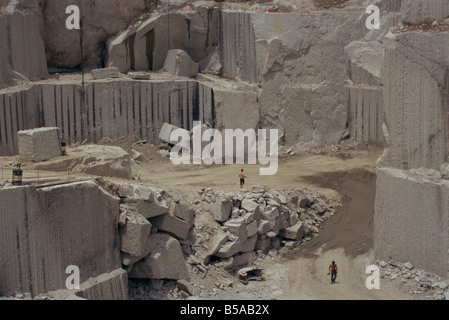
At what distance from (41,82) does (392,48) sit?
521 inches

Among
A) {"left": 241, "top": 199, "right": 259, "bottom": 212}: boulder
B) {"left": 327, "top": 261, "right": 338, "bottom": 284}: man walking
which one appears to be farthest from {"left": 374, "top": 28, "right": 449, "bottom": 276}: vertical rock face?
{"left": 241, "top": 199, "right": 259, "bottom": 212}: boulder

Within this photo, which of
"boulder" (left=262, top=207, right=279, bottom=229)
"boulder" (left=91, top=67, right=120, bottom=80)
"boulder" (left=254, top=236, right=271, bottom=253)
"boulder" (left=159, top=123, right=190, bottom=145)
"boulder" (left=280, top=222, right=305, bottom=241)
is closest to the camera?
"boulder" (left=254, top=236, right=271, bottom=253)

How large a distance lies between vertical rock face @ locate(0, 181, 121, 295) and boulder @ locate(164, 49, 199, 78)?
1170cm

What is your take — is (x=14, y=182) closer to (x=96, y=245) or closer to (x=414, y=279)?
(x=96, y=245)

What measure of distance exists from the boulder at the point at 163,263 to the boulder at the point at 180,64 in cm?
1114

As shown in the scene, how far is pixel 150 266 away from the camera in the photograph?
835 inches

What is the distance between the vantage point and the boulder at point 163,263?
21250mm

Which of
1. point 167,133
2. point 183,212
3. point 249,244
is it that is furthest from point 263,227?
point 167,133

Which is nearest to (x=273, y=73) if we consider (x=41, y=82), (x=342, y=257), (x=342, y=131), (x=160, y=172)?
(x=342, y=131)

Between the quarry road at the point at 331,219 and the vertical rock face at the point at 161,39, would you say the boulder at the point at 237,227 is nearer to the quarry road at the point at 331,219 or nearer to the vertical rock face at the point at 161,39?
the quarry road at the point at 331,219
